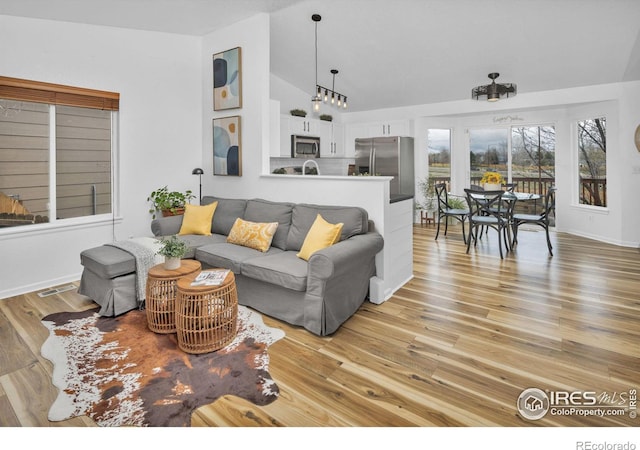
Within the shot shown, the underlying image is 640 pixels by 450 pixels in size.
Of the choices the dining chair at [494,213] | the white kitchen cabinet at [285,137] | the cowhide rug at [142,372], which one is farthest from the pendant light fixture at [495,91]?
the cowhide rug at [142,372]

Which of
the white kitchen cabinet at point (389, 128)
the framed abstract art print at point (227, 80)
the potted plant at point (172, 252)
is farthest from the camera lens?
the white kitchen cabinet at point (389, 128)

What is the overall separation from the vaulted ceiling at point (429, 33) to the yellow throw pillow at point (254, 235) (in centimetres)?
266

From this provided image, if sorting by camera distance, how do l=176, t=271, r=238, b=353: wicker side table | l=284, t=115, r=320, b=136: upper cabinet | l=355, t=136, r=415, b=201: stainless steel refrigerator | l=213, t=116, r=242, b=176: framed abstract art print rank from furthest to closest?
1. l=355, t=136, r=415, b=201: stainless steel refrigerator
2. l=284, t=115, r=320, b=136: upper cabinet
3. l=213, t=116, r=242, b=176: framed abstract art print
4. l=176, t=271, r=238, b=353: wicker side table

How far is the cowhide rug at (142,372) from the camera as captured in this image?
1.94 metres

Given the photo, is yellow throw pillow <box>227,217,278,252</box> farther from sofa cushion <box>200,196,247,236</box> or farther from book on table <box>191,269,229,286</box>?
book on table <box>191,269,229,286</box>

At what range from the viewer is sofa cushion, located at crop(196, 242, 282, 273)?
331cm

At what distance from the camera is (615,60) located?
504 cm

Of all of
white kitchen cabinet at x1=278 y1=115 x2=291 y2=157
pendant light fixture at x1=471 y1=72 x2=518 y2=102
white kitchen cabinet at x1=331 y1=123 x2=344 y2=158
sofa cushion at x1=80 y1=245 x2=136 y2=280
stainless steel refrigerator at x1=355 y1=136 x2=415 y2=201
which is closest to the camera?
sofa cushion at x1=80 y1=245 x2=136 y2=280

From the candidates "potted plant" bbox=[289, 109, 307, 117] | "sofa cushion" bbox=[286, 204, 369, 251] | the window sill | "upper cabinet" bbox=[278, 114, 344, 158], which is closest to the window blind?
the window sill

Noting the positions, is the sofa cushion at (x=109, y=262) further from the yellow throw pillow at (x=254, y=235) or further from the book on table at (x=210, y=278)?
the yellow throw pillow at (x=254, y=235)

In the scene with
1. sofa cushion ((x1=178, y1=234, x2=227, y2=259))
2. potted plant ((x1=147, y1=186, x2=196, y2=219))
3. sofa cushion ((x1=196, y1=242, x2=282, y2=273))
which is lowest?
sofa cushion ((x1=196, y1=242, x2=282, y2=273))

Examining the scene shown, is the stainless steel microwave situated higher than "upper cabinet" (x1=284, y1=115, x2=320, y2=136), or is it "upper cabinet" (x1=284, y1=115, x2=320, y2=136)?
"upper cabinet" (x1=284, y1=115, x2=320, y2=136)

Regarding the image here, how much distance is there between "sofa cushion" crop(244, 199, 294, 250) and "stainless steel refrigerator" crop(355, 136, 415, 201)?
386 cm

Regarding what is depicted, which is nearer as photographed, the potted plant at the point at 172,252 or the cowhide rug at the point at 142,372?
the cowhide rug at the point at 142,372
